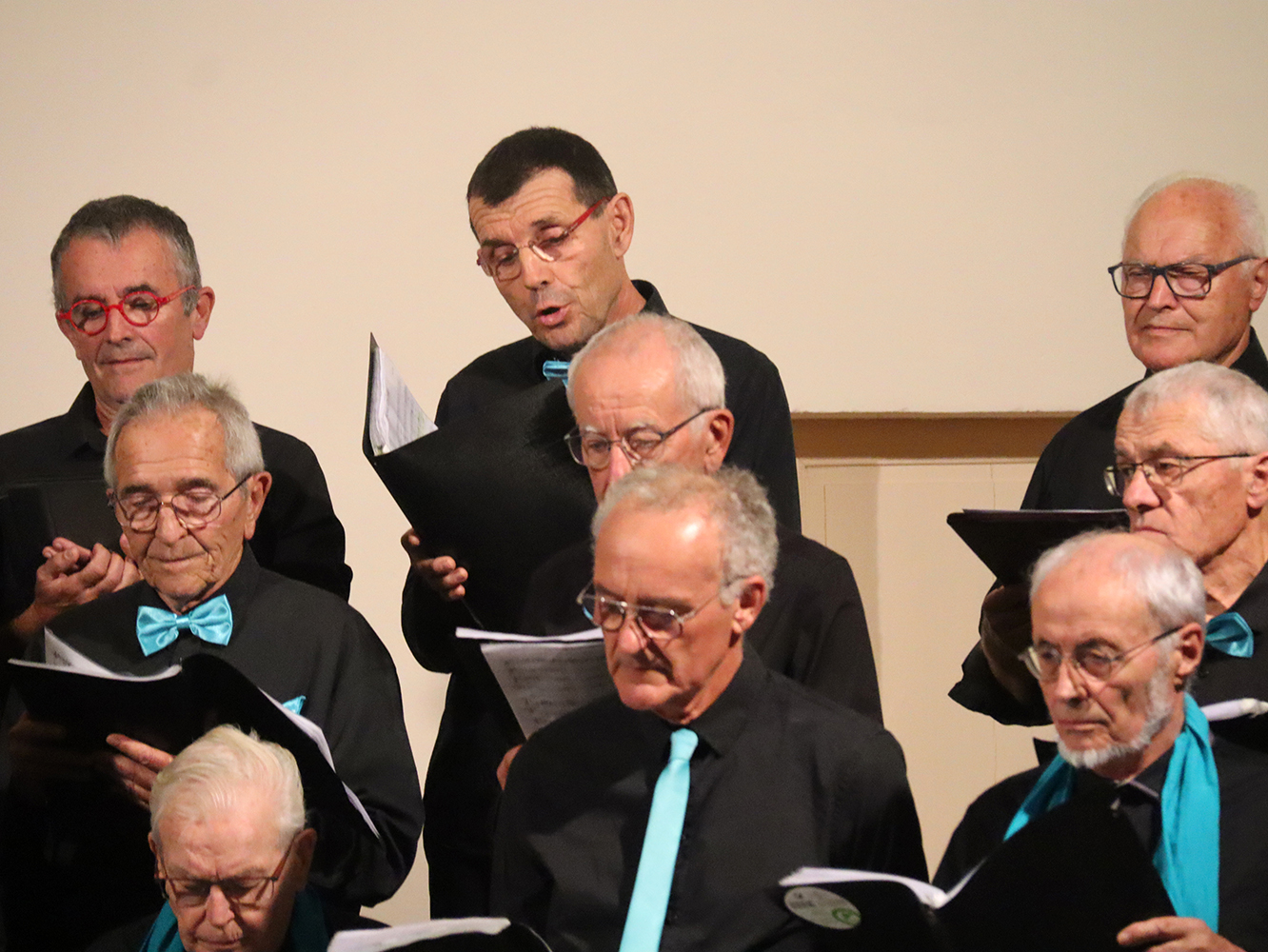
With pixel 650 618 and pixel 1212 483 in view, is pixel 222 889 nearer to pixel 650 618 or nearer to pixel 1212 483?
pixel 650 618

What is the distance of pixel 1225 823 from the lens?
1.76 m

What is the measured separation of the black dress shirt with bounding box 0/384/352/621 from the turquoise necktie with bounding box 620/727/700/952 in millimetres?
1044

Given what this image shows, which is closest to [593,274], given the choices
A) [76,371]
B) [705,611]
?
[705,611]

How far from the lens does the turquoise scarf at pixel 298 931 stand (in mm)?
2139

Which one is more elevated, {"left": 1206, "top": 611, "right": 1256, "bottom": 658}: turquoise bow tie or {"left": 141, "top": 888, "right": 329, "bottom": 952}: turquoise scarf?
{"left": 1206, "top": 611, "right": 1256, "bottom": 658}: turquoise bow tie

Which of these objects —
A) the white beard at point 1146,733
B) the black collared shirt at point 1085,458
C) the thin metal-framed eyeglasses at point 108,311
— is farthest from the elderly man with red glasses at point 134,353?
the white beard at point 1146,733

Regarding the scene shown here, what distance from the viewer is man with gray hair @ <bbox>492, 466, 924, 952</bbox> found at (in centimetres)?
188

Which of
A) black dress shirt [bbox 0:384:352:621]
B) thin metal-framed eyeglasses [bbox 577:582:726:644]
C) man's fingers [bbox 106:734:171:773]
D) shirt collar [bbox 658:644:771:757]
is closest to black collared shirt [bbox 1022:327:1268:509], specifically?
shirt collar [bbox 658:644:771:757]

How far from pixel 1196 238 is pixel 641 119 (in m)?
1.99

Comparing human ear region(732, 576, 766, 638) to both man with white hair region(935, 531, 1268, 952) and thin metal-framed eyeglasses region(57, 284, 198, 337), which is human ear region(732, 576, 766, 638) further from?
thin metal-framed eyeglasses region(57, 284, 198, 337)

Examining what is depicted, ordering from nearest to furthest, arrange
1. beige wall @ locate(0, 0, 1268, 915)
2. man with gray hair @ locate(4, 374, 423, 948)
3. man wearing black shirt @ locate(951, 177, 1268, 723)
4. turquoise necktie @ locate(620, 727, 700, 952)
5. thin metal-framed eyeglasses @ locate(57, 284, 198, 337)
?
turquoise necktie @ locate(620, 727, 700, 952)
man with gray hair @ locate(4, 374, 423, 948)
man wearing black shirt @ locate(951, 177, 1268, 723)
thin metal-framed eyeglasses @ locate(57, 284, 198, 337)
beige wall @ locate(0, 0, 1268, 915)

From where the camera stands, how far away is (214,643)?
7.91 feet

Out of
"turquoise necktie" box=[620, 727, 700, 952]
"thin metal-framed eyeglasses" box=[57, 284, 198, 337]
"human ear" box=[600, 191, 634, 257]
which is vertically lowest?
"turquoise necktie" box=[620, 727, 700, 952]

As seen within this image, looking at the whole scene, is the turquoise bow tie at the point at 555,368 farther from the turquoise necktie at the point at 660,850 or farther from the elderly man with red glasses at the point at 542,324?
the turquoise necktie at the point at 660,850
